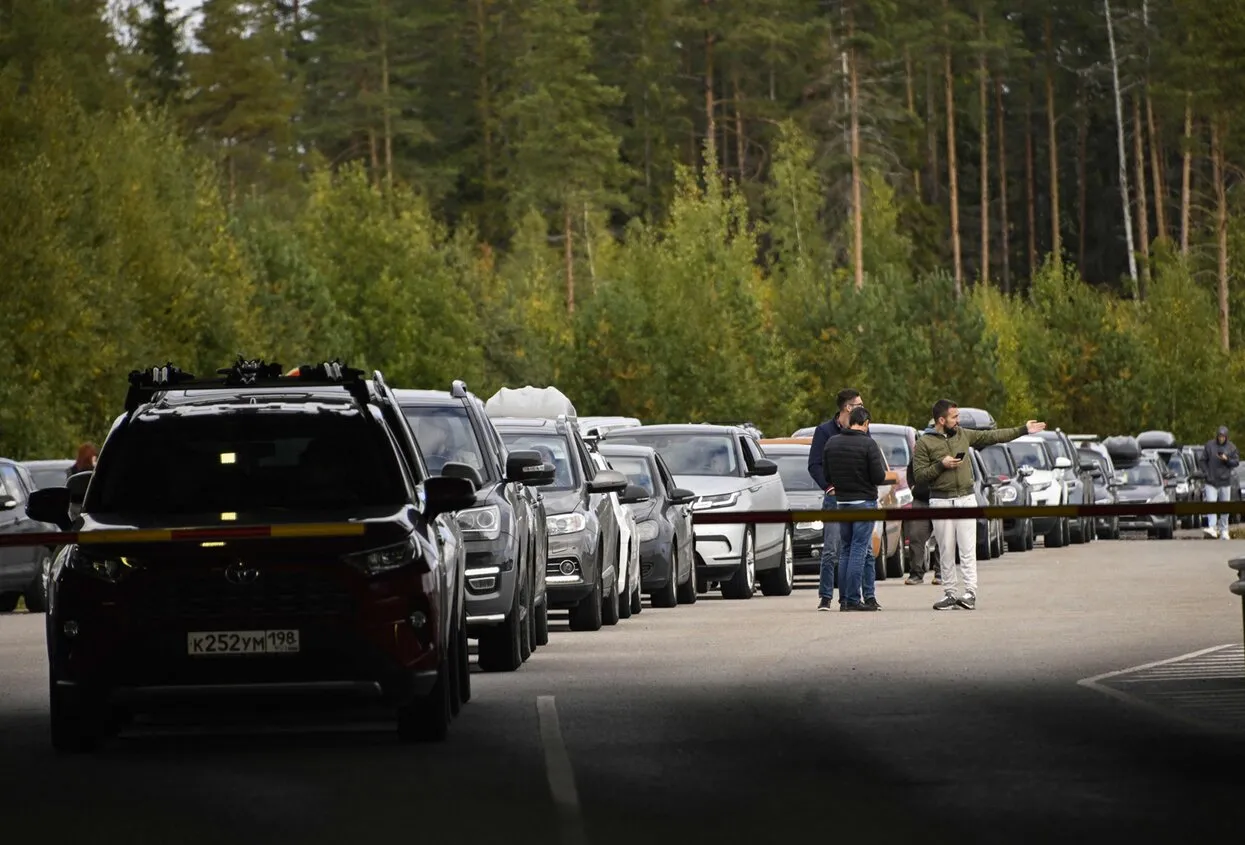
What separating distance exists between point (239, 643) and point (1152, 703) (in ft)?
17.3

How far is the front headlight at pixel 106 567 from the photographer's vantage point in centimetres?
1402

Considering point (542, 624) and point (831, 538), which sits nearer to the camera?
point (542, 624)

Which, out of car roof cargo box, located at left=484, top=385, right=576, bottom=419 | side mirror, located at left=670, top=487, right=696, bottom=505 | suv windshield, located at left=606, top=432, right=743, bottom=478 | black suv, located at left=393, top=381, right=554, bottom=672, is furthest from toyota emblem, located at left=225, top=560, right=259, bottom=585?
car roof cargo box, located at left=484, top=385, right=576, bottom=419

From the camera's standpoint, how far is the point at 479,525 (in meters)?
19.8

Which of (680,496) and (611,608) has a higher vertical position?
(680,496)

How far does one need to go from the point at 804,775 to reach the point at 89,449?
27328 mm

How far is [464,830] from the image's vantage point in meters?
11.1

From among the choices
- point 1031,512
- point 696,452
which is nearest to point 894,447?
point 696,452

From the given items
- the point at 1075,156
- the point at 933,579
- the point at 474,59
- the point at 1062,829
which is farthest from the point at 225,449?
the point at 1075,156

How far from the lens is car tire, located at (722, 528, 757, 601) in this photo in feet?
106

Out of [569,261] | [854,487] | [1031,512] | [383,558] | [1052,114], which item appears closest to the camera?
[383,558]

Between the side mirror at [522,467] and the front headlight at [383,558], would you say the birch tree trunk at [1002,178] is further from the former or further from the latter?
the front headlight at [383,558]

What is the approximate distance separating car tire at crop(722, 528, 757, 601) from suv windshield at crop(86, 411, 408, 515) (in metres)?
17.2

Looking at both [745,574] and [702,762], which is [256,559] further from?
[745,574]
